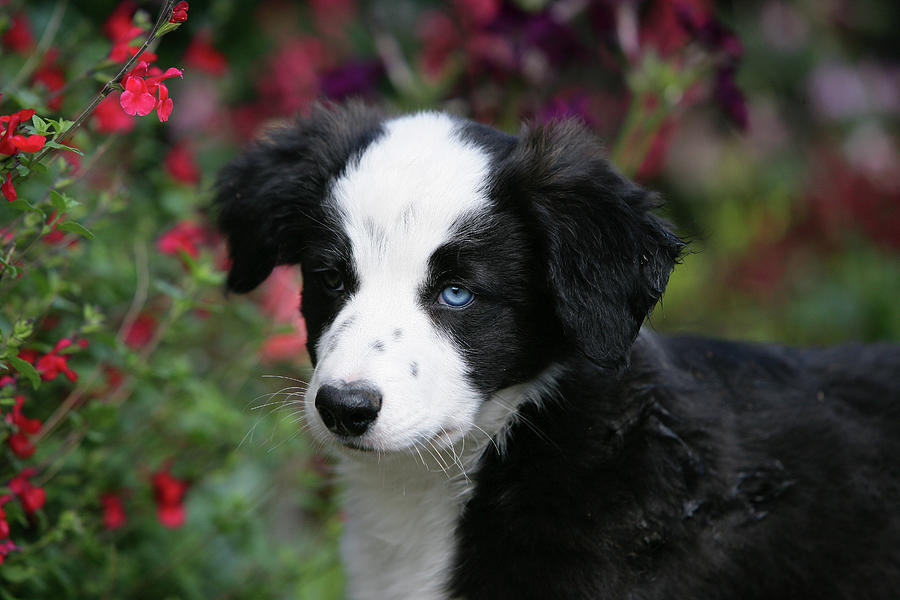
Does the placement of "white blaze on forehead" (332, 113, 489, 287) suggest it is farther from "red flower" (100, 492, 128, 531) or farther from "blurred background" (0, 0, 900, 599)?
"red flower" (100, 492, 128, 531)

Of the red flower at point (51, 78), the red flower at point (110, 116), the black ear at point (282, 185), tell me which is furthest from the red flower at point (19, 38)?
the black ear at point (282, 185)

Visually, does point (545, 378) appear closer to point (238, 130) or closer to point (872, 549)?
point (872, 549)

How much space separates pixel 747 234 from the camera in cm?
589

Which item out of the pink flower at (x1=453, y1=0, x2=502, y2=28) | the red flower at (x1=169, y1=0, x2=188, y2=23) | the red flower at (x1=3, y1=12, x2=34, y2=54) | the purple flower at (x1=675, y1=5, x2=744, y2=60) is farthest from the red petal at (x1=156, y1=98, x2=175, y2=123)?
the purple flower at (x1=675, y1=5, x2=744, y2=60)

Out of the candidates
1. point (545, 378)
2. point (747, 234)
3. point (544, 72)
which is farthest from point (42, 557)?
point (747, 234)

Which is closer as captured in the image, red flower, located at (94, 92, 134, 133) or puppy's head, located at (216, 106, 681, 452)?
puppy's head, located at (216, 106, 681, 452)

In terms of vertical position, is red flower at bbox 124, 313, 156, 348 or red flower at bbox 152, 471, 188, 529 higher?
red flower at bbox 124, 313, 156, 348

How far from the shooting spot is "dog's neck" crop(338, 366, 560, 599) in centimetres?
246

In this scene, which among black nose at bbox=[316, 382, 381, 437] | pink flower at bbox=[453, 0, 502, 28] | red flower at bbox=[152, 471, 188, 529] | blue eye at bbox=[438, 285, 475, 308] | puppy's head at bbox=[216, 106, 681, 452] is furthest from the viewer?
pink flower at bbox=[453, 0, 502, 28]

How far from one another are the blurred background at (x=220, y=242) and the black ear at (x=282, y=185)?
149 millimetres

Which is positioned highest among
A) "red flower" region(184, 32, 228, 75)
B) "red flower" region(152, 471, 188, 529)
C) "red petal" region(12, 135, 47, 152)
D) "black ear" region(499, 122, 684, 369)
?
"red petal" region(12, 135, 47, 152)

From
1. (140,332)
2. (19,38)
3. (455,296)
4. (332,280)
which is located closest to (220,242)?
(140,332)

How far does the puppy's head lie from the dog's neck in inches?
2.7

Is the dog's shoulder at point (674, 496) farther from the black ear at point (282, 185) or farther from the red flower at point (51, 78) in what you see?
the red flower at point (51, 78)
